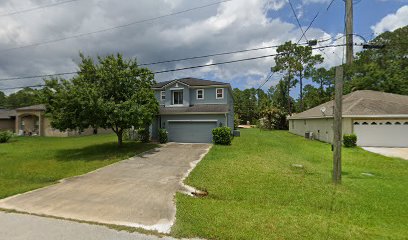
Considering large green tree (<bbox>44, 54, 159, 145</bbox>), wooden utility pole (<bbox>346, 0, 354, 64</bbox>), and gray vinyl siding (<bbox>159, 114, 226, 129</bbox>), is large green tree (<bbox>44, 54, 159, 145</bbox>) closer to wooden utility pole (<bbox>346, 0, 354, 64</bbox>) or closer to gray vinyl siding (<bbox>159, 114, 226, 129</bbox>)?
gray vinyl siding (<bbox>159, 114, 226, 129</bbox>)

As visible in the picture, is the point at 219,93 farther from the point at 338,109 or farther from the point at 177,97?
the point at 338,109

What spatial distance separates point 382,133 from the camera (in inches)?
706

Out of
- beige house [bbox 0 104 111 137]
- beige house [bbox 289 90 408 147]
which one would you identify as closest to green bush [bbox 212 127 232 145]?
beige house [bbox 289 90 408 147]

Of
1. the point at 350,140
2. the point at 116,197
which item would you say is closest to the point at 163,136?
the point at 116,197

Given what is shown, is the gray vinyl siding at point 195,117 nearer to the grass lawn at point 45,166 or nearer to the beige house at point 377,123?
the grass lawn at point 45,166

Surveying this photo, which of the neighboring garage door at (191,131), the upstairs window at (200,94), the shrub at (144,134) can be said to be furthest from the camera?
the upstairs window at (200,94)

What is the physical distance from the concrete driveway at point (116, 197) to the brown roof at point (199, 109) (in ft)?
28.4

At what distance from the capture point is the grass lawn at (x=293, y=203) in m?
4.79

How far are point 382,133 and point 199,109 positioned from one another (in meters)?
14.2

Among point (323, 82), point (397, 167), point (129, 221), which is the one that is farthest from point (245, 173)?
point (323, 82)

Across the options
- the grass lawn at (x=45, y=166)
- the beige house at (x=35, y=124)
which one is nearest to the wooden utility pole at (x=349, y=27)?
the grass lawn at (x=45, y=166)

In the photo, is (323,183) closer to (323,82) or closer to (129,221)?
(129,221)

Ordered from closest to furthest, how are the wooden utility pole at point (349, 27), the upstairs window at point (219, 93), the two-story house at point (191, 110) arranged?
the wooden utility pole at point (349, 27)
the two-story house at point (191, 110)
the upstairs window at point (219, 93)

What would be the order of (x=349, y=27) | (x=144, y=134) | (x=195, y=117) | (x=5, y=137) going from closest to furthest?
(x=349, y=27), (x=195, y=117), (x=144, y=134), (x=5, y=137)
